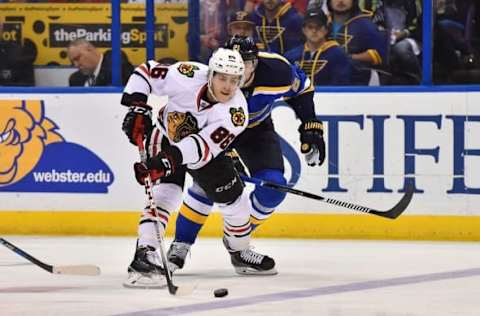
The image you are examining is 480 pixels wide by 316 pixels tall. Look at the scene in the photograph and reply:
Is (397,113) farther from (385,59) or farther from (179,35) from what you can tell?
(179,35)

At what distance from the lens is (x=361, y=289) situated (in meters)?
4.80

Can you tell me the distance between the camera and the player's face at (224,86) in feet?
15.3

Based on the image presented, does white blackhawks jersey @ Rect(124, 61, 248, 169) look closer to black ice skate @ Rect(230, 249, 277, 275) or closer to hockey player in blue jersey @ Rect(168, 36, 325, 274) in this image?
hockey player in blue jersey @ Rect(168, 36, 325, 274)

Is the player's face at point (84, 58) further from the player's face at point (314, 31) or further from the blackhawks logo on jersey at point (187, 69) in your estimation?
the blackhawks logo on jersey at point (187, 69)

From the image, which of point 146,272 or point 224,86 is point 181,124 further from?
point 146,272

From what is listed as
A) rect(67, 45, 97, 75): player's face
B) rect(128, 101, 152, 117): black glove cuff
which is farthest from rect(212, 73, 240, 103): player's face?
rect(67, 45, 97, 75): player's face

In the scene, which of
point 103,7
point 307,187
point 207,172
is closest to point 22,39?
point 103,7

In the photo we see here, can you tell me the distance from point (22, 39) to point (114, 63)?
0.51 meters

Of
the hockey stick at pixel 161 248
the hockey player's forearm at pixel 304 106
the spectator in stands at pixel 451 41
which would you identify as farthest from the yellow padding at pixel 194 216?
the spectator in stands at pixel 451 41

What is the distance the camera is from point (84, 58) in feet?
21.7

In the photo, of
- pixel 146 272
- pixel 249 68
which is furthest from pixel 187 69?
pixel 146 272

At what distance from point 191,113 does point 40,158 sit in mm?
1903

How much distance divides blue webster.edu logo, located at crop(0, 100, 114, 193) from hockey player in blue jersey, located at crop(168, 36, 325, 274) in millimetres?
1323

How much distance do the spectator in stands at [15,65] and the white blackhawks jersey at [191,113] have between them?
70.4 inches
